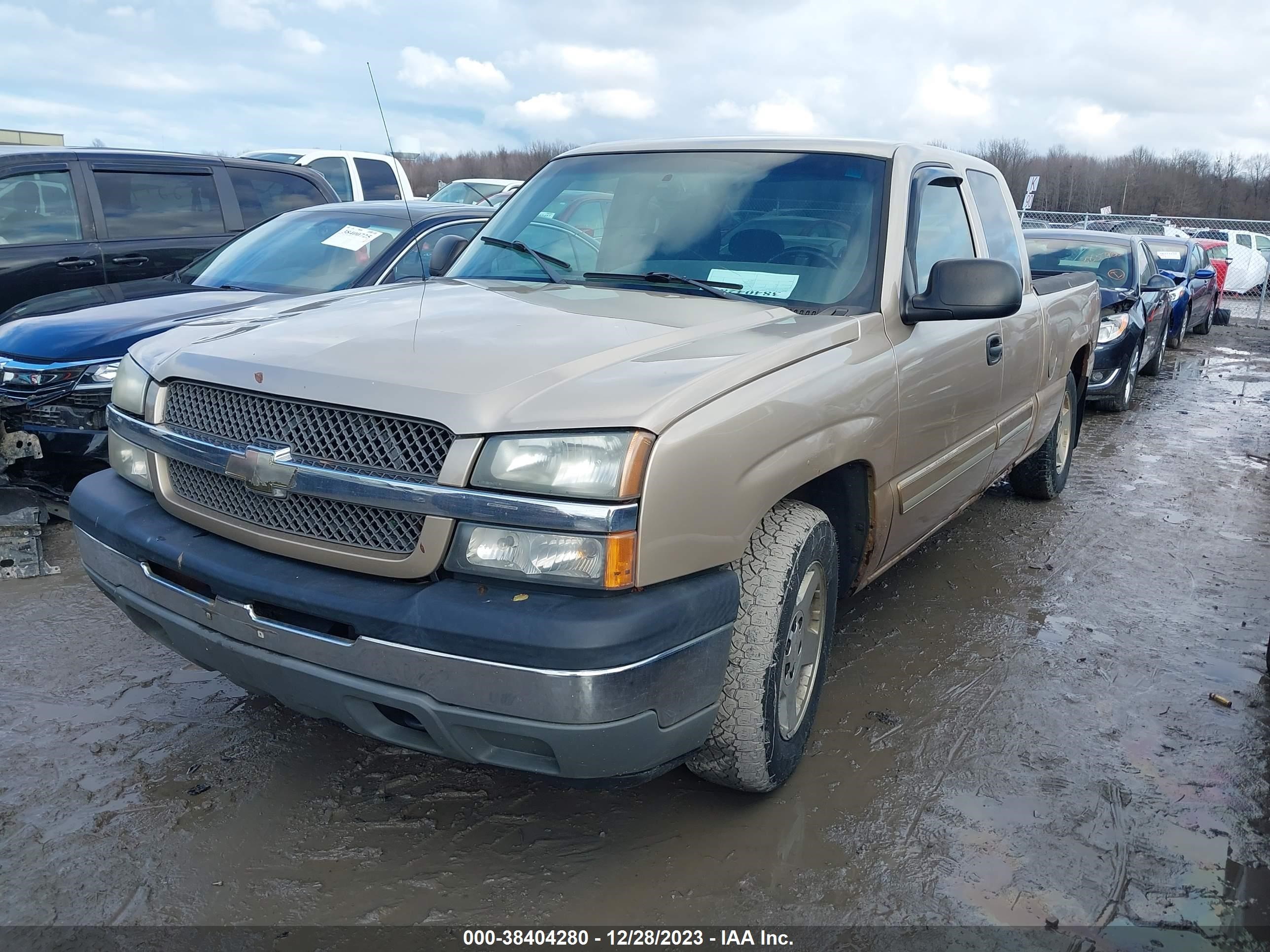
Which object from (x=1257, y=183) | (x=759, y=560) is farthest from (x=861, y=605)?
(x=1257, y=183)

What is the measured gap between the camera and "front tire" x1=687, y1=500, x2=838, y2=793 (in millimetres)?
2561

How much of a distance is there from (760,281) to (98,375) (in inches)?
133

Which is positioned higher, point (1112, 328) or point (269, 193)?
point (269, 193)

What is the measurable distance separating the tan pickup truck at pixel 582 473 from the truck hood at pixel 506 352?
0.04ft

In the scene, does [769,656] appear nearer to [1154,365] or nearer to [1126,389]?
[1126,389]

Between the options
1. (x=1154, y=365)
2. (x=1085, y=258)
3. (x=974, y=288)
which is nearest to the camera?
(x=974, y=288)

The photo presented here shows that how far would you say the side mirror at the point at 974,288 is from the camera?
319 cm

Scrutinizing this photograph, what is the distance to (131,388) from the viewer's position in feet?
9.68

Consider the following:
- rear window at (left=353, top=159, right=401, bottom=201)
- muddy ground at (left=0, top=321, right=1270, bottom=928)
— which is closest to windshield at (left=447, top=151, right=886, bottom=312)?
muddy ground at (left=0, top=321, right=1270, bottom=928)

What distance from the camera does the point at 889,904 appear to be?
2.51 m

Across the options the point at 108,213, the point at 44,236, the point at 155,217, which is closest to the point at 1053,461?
the point at 155,217

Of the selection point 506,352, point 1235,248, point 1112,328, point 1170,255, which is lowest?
point 1112,328

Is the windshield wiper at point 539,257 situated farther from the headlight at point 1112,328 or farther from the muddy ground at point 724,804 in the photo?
the headlight at point 1112,328

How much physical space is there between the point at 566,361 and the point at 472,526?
489 mm
